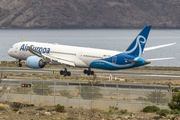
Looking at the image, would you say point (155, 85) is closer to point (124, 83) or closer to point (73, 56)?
point (124, 83)

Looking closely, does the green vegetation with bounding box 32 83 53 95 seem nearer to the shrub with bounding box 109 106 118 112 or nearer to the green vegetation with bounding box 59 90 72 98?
the green vegetation with bounding box 59 90 72 98

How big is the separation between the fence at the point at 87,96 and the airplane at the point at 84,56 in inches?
571

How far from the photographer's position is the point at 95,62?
194 ft

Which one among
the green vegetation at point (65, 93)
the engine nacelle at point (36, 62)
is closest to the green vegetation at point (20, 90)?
the green vegetation at point (65, 93)

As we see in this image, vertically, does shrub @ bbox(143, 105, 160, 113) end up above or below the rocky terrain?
above

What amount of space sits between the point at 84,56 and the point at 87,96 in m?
19.1

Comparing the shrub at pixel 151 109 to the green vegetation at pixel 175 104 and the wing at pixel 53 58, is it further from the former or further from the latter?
the wing at pixel 53 58

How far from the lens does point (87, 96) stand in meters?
42.2

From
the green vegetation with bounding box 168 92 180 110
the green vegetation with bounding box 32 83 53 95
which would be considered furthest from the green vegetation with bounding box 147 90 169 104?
the green vegetation with bounding box 32 83 53 95

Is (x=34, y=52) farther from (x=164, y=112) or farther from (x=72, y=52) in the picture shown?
(x=164, y=112)

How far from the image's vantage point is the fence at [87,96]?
40.0 m

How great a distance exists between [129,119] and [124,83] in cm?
2505

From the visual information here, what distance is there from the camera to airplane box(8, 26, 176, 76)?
56688 mm

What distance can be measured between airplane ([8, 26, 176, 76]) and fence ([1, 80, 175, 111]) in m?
14.5
